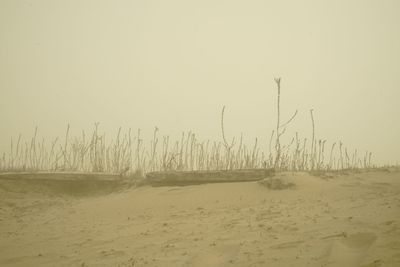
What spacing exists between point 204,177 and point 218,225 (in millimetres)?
1608

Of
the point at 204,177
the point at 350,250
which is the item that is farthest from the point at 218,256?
the point at 204,177

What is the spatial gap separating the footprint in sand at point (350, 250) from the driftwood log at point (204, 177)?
2111mm

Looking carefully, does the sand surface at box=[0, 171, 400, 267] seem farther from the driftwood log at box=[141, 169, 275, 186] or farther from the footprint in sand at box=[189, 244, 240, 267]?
the driftwood log at box=[141, 169, 275, 186]

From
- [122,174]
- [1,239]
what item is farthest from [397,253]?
[122,174]

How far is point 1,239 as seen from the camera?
11.5 ft

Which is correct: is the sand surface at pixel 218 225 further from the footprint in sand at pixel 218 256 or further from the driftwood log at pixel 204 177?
the driftwood log at pixel 204 177

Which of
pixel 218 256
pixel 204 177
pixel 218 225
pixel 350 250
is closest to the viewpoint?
pixel 350 250

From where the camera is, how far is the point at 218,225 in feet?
10.4

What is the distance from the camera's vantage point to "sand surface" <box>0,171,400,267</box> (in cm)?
246

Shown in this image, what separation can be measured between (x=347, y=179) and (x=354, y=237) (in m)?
2.02

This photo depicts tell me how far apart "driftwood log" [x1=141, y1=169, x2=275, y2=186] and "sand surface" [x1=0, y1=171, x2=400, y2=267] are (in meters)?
0.18

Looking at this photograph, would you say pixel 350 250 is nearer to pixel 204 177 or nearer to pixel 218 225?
pixel 218 225

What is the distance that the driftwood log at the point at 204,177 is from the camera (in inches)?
182

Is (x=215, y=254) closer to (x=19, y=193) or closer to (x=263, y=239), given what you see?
(x=263, y=239)
